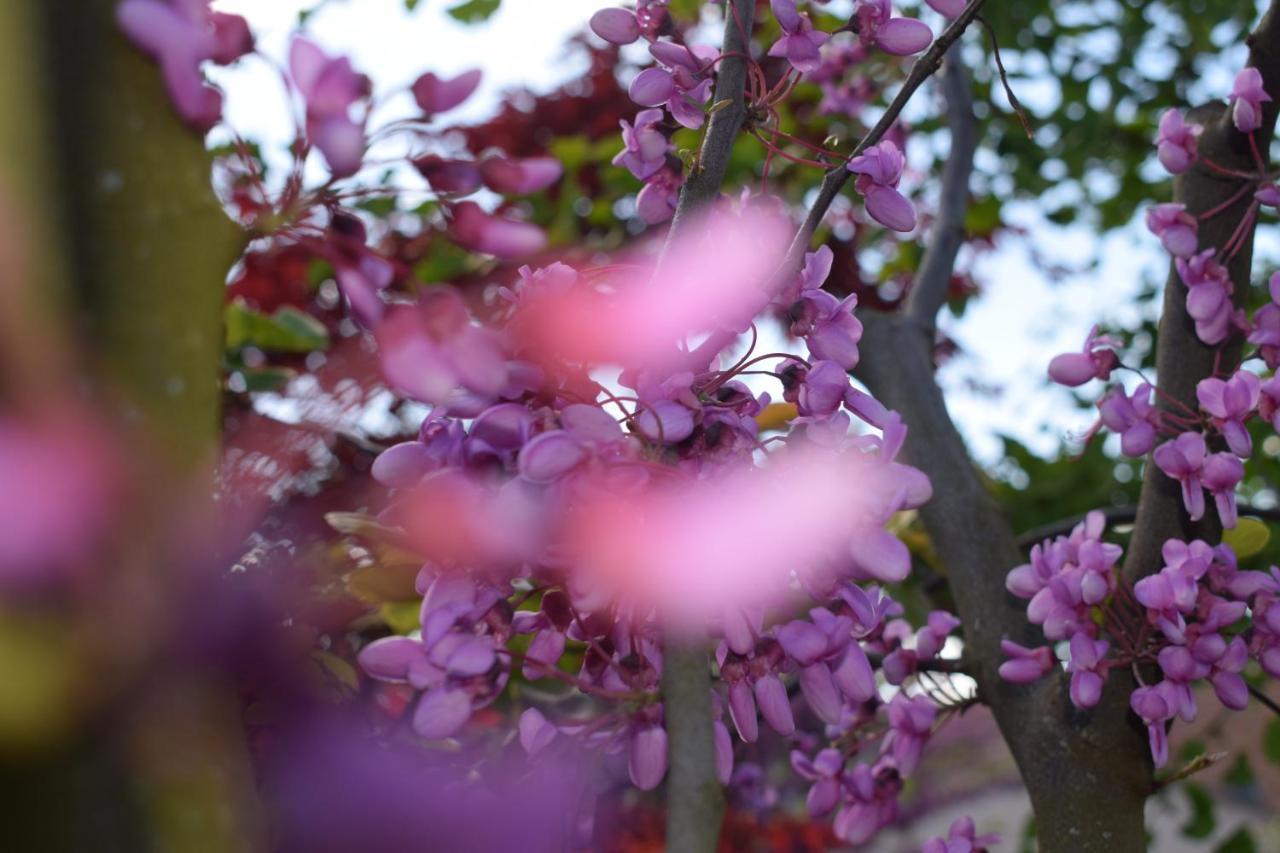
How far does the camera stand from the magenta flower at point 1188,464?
1530 mm

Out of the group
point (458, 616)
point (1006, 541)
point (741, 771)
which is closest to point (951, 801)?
point (741, 771)

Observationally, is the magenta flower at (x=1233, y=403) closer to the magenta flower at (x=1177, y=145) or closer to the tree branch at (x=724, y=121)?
the magenta flower at (x=1177, y=145)

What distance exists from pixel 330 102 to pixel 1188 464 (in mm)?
1267

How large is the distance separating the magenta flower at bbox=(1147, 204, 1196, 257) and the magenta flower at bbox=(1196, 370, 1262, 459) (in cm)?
26

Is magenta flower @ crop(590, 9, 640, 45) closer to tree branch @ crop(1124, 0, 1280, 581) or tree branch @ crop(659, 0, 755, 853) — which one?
tree branch @ crop(659, 0, 755, 853)

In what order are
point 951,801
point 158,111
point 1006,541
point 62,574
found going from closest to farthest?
point 62,574 → point 158,111 → point 1006,541 → point 951,801

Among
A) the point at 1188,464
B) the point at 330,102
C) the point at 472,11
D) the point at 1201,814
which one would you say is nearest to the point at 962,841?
the point at 1188,464

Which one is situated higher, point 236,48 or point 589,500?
point 236,48

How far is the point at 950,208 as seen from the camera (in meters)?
2.55

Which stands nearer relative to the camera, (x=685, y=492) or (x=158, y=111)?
(x=158, y=111)

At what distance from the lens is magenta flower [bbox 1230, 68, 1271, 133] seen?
1.65 meters

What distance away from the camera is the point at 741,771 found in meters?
2.99

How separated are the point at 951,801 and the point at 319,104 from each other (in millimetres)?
10698

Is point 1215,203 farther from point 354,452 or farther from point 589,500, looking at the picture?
point 354,452
